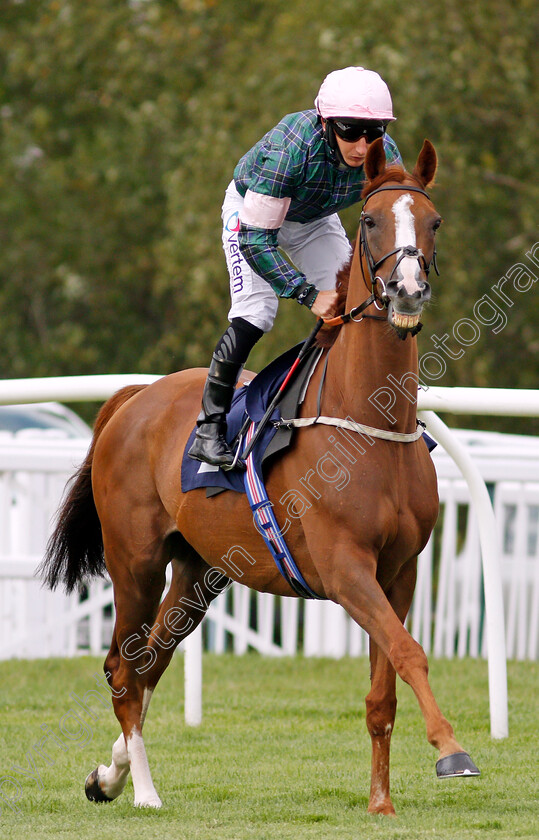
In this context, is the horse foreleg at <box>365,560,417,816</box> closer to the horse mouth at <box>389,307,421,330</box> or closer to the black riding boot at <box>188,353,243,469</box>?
the black riding boot at <box>188,353,243,469</box>

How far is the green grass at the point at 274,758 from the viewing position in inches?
164

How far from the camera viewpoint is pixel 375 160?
4.10 m

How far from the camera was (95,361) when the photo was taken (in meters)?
20.7

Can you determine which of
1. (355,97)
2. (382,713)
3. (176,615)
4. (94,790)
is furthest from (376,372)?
(94,790)

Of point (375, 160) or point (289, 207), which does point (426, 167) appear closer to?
point (375, 160)

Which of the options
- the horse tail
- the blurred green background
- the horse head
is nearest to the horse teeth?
the horse head

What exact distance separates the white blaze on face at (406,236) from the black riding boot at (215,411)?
0.99m

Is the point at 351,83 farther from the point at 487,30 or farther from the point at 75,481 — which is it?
the point at 487,30

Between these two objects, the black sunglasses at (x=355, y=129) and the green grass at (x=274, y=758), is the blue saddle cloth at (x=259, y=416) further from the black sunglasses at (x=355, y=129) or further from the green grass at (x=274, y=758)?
the green grass at (x=274, y=758)

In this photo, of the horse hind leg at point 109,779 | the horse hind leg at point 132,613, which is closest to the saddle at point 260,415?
the horse hind leg at point 132,613

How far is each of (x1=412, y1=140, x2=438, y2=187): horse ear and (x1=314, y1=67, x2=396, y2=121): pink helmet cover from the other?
0.74 ft

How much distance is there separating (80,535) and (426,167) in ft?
7.88

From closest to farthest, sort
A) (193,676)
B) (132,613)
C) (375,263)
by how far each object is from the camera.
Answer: (375,263) < (132,613) < (193,676)

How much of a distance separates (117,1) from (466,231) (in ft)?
29.6
